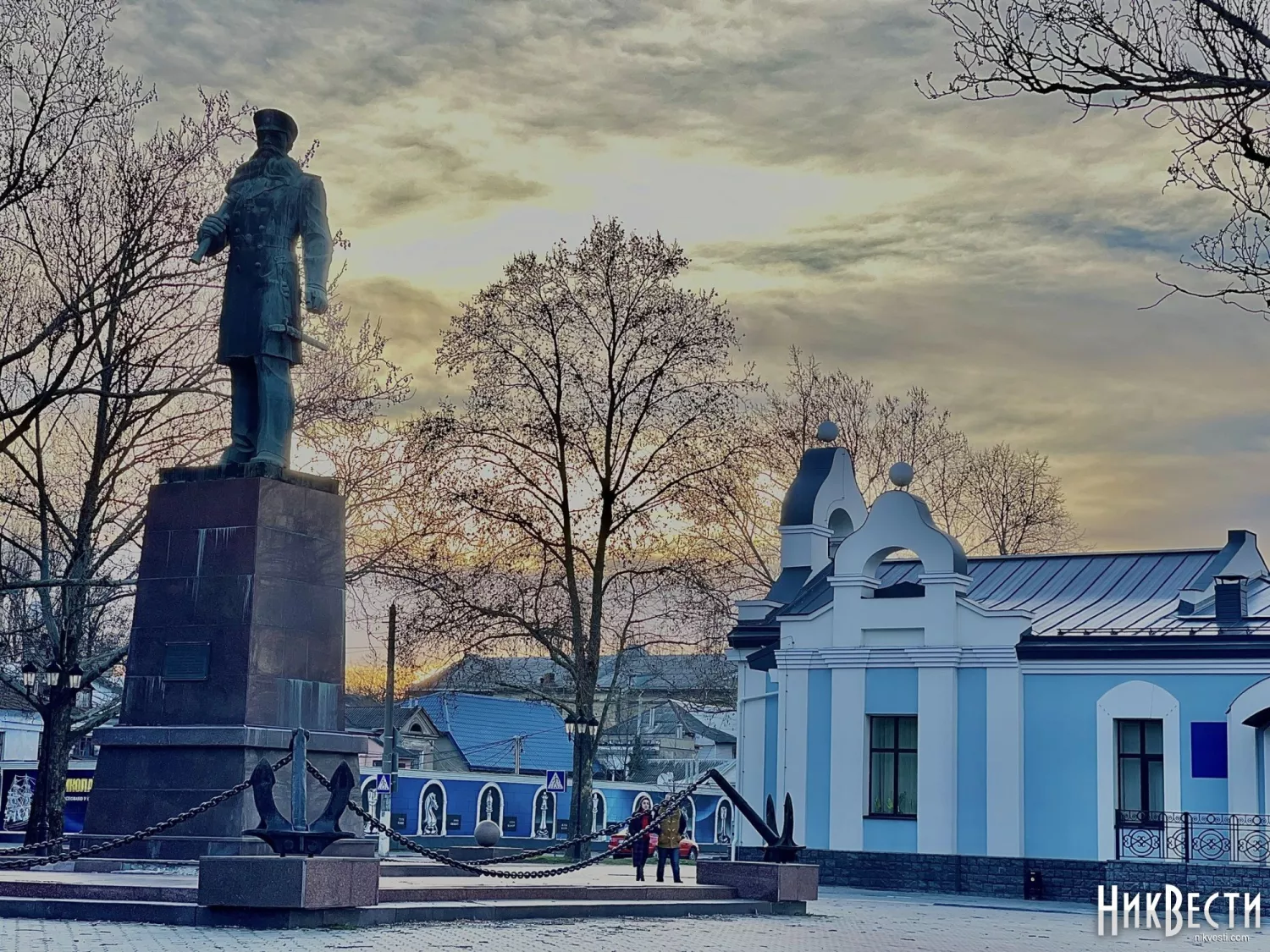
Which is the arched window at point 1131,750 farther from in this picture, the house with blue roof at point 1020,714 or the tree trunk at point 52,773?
the tree trunk at point 52,773

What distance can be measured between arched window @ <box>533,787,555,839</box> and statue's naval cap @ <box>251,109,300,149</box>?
40532 millimetres

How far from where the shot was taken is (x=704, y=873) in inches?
685

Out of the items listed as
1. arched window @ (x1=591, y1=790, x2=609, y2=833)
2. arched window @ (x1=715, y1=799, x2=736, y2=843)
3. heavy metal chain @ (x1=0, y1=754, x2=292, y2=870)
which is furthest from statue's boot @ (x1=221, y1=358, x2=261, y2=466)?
arched window @ (x1=715, y1=799, x2=736, y2=843)

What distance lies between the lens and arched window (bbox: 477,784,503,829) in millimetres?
51688

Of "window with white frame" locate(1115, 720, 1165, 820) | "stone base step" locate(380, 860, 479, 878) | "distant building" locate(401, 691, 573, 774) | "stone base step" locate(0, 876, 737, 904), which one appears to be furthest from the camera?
"distant building" locate(401, 691, 573, 774)

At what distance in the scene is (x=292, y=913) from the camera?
11938 millimetres

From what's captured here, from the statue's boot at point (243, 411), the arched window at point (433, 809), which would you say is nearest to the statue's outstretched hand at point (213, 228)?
the statue's boot at point (243, 411)

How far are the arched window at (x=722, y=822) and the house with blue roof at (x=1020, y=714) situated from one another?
31211 millimetres

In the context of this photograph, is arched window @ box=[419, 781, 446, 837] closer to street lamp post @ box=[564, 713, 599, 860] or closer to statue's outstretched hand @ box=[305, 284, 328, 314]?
street lamp post @ box=[564, 713, 599, 860]

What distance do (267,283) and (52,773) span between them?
14505 mm

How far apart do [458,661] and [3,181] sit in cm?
1717

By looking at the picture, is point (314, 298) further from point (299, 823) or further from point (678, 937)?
point (678, 937)

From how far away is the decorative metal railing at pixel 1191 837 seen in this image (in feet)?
75.7

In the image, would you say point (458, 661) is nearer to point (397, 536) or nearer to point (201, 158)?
point (397, 536)
